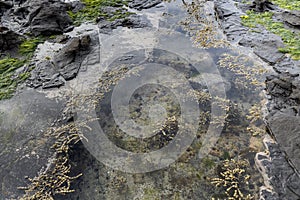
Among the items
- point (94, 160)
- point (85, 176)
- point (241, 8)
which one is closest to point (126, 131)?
point (94, 160)

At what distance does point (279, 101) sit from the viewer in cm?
480

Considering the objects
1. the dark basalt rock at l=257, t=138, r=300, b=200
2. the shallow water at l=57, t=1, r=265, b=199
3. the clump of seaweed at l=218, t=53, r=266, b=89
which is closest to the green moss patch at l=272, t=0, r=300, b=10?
the shallow water at l=57, t=1, r=265, b=199

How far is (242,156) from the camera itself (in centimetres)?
406

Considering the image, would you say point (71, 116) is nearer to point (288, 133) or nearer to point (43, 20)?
point (288, 133)

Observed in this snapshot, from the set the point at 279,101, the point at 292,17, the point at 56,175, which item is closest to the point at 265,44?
the point at 292,17

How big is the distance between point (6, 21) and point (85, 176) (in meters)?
6.62

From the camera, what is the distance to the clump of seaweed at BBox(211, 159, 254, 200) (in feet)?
11.7

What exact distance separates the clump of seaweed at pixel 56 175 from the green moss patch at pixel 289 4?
733 cm

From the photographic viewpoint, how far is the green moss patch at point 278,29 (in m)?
6.08

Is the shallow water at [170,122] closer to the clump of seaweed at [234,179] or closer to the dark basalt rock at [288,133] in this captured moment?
the clump of seaweed at [234,179]

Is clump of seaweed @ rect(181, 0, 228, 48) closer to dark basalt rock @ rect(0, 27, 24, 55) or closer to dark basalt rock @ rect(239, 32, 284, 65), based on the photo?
dark basalt rock @ rect(239, 32, 284, 65)

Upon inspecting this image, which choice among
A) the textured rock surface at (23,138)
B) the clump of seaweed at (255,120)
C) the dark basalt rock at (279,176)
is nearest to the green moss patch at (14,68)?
the textured rock surface at (23,138)

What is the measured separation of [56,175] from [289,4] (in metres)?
8.26

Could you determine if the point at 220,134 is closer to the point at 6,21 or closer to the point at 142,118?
the point at 142,118
